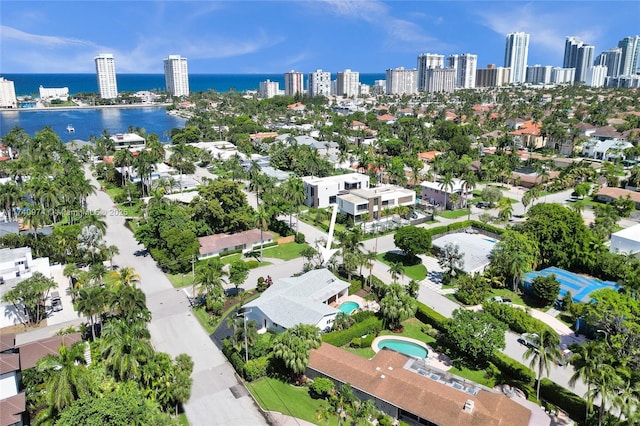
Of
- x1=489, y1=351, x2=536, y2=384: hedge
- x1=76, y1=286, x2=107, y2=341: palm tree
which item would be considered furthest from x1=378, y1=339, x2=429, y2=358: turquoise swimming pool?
x1=76, y1=286, x2=107, y2=341: palm tree

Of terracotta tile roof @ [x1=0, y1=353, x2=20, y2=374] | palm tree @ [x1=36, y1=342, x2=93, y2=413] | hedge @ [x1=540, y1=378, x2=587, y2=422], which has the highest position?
palm tree @ [x1=36, y1=342, x2=93, y2=413]

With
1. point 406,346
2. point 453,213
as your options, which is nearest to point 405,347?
Result: point 406,346

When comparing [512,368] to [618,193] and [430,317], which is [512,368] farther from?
[618,193]

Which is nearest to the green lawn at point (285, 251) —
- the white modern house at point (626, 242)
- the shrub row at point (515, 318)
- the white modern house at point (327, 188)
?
the white modern house at point (327, 188)

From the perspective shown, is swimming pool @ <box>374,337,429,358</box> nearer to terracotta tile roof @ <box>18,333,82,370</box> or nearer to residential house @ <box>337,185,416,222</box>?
terracotta tile roof @ <box>18,333,82,370</box>

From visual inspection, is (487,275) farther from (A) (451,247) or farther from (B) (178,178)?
(B) (178,178)

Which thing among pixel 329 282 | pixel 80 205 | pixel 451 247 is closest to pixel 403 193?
pixel 451 247
